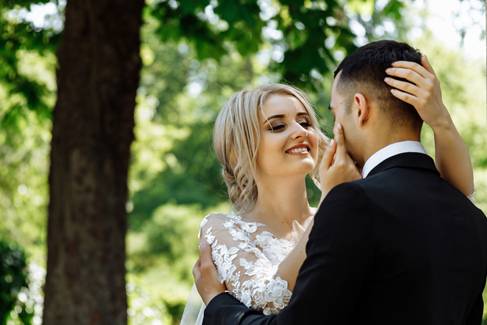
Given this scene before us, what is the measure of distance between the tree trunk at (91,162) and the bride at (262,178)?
336 centimetres

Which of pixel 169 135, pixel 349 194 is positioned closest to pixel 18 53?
pixel 349 194

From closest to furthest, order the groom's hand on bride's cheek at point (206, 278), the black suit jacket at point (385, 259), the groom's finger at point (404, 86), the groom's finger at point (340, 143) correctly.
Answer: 1. the black suit jacket at point (385, 259)
2. the groom's finger at point (404, 86)
3. the groom's finger at point (340, 143)
4. the groom's hand on bride's cheek at point (206, 278)

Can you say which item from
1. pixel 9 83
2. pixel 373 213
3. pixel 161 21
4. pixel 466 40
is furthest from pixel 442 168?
pixel 9 83

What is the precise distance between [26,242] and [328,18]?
14.6 metres

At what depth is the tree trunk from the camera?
726 centimetres

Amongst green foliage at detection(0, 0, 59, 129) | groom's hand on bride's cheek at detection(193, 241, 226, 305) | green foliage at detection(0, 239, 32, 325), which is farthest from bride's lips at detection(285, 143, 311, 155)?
green foliage at detection(0, 239, 32, 325)

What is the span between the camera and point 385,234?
241cm

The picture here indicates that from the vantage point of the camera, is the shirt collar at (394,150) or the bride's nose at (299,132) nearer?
the shirt collar at (394,150)

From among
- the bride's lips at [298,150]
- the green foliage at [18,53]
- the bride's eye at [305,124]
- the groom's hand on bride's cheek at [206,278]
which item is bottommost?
the groom's hand on bride's cheek at [206,278]

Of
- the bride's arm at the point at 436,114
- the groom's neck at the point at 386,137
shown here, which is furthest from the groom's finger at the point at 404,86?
the groom's neck at the point at 386,137

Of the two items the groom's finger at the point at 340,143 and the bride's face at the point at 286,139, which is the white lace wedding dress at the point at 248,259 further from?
the groom's finger at the point at 340,143

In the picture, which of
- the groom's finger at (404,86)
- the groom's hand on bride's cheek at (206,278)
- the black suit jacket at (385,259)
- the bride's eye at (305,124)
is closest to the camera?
the black suit jacket at (385,259)

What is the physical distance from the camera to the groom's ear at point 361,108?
2611 mm

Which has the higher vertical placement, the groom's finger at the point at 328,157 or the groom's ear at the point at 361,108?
the groom's ear at the point at 361,108
